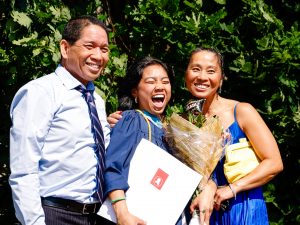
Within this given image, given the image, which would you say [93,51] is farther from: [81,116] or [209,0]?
[209,0]

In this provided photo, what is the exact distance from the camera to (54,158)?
276 cm

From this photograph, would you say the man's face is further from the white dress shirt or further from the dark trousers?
the dark trousers

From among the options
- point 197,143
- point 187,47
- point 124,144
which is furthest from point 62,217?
point 187,47

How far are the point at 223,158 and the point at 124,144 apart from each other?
734 millimetres

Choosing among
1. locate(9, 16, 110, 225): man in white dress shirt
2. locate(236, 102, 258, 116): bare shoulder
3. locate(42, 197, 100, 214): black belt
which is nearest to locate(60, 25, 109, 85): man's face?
locate(9, 16, 110, 225): man in white dress shirt

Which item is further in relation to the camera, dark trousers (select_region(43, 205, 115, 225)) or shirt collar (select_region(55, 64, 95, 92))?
shirt collar (select_region(55, 64, 95, 92))

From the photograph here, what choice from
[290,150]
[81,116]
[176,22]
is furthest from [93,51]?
[290,150]

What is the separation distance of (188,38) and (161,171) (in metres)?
1.64

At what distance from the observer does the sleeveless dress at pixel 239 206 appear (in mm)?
3301

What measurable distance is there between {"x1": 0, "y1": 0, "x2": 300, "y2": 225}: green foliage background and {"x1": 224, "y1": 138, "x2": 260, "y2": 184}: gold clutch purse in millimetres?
926

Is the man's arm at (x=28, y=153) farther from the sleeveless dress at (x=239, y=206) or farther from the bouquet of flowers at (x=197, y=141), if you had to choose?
the sleeveless dress at (x=239, y=206)

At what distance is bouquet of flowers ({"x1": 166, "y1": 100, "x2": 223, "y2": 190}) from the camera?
9.85 ft

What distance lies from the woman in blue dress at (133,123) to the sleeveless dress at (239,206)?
45 cm

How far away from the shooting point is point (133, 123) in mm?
3080
